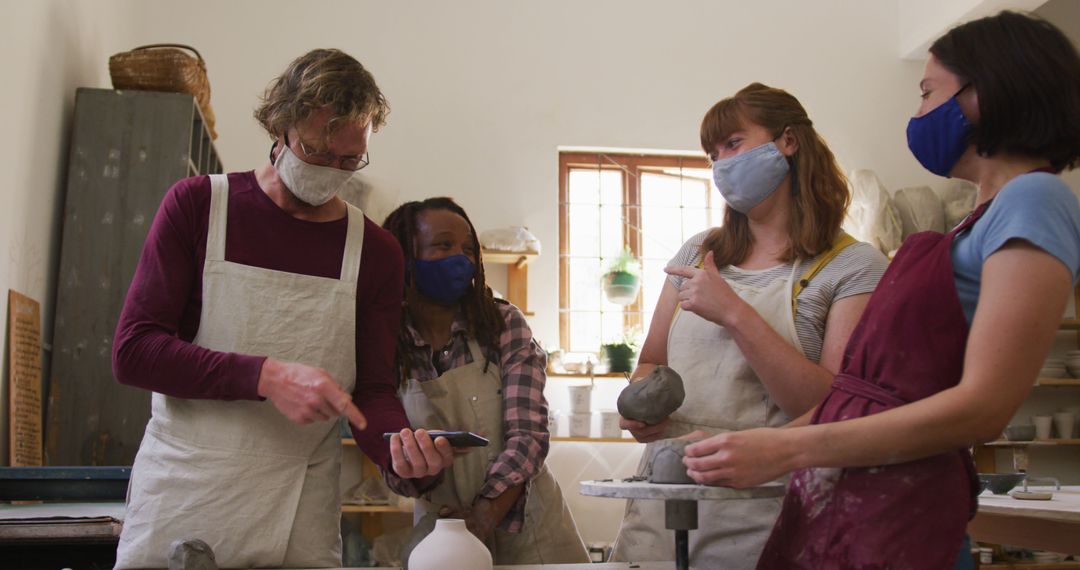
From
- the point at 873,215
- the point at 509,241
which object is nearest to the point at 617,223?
the point at 509,241

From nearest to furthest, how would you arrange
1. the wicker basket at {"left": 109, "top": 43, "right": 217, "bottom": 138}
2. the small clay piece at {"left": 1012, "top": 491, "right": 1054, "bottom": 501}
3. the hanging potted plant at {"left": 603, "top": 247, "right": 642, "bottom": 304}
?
the small clay piece at {"left": 1012, "top": 491, "right": 1054, "bottom": 501}
the wicker basket at {"left": 109, "top": 43, "right": 217, "bottom": 138}
the hanging potted plant at {"left": 603, "top": 247, "right": 642, "bottom": 304}

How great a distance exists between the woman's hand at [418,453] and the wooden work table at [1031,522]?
174cm

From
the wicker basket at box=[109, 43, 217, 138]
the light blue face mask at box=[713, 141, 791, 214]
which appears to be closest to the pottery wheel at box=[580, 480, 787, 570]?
the light blue face mask at box=[713, 141, 791, 214]

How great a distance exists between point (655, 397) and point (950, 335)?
0.61 m

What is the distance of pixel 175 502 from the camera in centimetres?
174

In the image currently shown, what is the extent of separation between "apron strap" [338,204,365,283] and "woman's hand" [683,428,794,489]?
936mm

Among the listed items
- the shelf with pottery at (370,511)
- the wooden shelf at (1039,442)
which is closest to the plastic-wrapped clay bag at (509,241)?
the shelf with pottery at (370,511)

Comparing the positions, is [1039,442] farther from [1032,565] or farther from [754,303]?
[754,303]

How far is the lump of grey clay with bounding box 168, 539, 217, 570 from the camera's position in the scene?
147 cm

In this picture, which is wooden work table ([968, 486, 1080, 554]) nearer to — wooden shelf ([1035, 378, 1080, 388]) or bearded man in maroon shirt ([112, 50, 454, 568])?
bearded man in maroon shirt ([112, 50, 454, 568])

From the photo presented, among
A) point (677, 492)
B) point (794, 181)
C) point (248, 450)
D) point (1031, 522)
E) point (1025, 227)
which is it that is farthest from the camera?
point (1031, 522)

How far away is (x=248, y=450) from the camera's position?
1.79 metres

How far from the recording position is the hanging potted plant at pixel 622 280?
546cm

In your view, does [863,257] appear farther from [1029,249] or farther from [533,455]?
[533,455]
